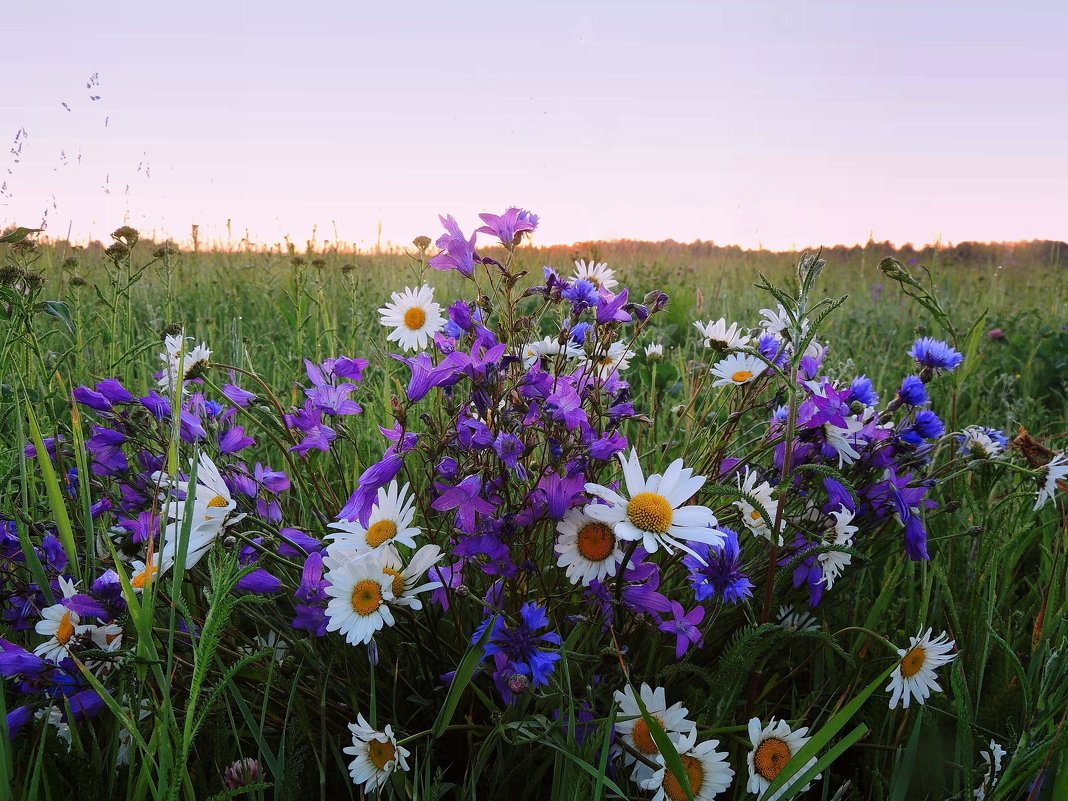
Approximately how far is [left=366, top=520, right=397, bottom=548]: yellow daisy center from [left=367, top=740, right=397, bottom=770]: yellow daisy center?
253mm

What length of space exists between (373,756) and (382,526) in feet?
0.98

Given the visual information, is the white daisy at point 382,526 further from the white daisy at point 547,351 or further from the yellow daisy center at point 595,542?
the white daisy at point 547,351

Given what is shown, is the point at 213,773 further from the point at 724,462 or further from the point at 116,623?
the point at 724,462

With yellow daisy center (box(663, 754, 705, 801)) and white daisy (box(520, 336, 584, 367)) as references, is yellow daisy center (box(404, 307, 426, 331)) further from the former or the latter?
yellow daisy center (box(663, 754, 705, 801))

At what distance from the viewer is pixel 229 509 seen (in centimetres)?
98

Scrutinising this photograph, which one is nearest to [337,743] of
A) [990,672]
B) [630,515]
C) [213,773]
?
[213,773]

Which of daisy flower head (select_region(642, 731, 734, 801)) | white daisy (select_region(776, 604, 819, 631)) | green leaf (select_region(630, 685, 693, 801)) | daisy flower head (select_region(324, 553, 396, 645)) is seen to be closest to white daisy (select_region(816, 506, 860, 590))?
white daisy (select_region(776, 604, 819, 631))

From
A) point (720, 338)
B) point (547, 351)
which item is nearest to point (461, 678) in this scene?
point (547, 351)

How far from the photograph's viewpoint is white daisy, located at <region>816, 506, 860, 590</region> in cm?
120

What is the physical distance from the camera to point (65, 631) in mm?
1002

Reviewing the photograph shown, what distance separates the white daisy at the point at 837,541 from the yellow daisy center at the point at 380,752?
724 mm

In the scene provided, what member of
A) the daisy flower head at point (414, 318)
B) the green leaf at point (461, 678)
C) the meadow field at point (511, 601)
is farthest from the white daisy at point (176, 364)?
the green leaf at point (461, 678)

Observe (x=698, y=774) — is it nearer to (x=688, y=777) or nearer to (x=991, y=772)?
(x=688, y=777)

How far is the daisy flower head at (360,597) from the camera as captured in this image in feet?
2.94
